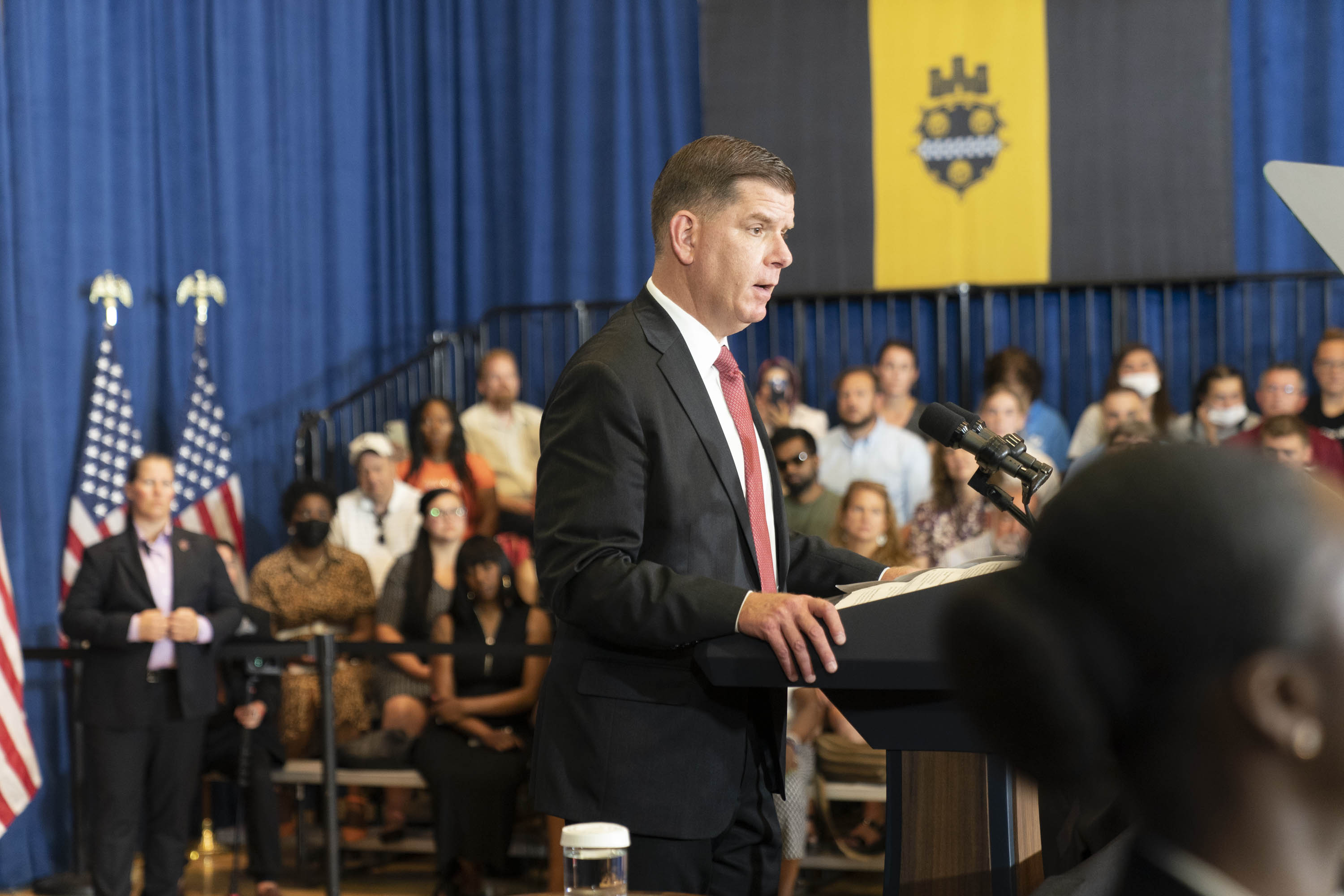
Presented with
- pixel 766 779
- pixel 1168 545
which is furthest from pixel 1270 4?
pixel 1168 545

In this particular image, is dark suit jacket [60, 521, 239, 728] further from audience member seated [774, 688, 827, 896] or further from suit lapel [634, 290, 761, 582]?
suit lapel [634, 290, 761, 582]

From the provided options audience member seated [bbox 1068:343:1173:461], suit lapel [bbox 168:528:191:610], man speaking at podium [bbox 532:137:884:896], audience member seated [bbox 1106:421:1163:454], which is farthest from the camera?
audience member seated [bbox 1068:343:1173:461]

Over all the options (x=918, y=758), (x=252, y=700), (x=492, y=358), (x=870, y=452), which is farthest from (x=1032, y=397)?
(x=918, y=758)

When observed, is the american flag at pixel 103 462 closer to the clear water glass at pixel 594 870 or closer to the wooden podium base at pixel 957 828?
the clear water glass at pixel 594 870

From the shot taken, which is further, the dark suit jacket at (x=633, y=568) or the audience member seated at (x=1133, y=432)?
the audience member seated at (x=1133, y=432)

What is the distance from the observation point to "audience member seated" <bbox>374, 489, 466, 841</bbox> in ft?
18.0

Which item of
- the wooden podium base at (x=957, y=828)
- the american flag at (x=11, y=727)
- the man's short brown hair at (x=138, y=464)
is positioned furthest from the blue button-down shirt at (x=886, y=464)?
the wooden podium base at (x=957, y=828)

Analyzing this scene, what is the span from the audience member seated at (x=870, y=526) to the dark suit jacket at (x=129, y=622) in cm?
222

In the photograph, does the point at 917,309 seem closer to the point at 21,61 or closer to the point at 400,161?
the point at 400,161

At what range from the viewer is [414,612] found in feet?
18.2

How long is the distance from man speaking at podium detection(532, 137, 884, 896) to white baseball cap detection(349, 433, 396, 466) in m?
4.75

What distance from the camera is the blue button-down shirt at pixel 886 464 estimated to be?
6.06 metres

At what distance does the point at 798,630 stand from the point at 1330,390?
4.78 m

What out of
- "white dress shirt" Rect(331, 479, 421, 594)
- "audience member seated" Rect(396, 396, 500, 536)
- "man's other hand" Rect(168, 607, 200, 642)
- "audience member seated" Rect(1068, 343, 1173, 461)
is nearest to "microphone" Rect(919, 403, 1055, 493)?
"man's other hand" Rect(168, 607, 200, 642)
